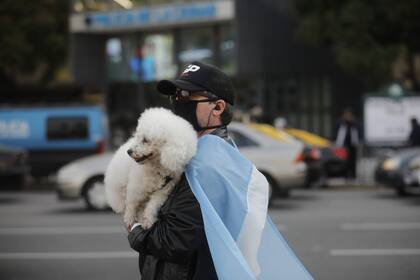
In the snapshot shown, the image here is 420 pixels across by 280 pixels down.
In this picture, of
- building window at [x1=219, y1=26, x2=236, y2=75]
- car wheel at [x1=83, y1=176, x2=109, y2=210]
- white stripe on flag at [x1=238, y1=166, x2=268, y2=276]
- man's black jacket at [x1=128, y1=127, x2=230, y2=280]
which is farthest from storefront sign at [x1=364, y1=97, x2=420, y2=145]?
man's black jacket at [x1=128, y1=127, x2=230, y2=280]

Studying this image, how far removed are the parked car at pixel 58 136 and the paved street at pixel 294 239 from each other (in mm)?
3178

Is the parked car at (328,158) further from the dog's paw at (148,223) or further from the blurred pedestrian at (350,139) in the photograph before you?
the dog's paw at (148,223)

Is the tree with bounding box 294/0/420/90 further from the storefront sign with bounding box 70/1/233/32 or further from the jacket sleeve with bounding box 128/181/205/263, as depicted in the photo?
the jacket sleeve with bounding box 128/181/205/263

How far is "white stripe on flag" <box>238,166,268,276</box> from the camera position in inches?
105

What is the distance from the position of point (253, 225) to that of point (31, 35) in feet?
90.9

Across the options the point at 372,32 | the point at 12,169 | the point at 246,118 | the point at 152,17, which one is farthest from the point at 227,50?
the point at 12,169

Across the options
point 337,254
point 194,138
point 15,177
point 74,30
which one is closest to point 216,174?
point 194,138

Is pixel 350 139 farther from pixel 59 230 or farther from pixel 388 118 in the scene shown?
pixel 59 230

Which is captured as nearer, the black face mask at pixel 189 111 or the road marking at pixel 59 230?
the black face mask at pixel 189 111

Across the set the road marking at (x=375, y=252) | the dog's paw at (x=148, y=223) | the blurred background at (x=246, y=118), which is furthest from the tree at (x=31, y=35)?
the dog's paw at (x=148, y=223)

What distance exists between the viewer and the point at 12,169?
600 inches

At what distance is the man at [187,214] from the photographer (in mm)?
2562

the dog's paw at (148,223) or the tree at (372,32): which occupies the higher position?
the tree at (372,32)

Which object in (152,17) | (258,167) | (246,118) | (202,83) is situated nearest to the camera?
(202,83)
